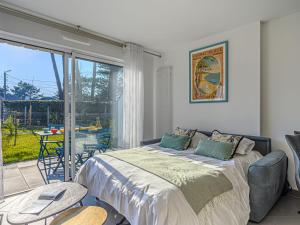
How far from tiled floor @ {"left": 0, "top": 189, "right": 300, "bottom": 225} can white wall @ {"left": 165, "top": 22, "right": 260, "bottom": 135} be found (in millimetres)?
954

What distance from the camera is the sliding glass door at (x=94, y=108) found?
3311 millimetres

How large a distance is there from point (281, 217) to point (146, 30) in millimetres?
3142

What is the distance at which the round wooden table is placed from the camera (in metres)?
1.48

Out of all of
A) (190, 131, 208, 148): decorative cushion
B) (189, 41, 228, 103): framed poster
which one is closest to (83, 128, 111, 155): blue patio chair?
(190, 131, 208, 148): decorative cushion

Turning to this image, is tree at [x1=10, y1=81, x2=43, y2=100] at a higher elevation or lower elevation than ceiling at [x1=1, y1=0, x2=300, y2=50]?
lower

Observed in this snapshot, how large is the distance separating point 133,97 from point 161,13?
167cm

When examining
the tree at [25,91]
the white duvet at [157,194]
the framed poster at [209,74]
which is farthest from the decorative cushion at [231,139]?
the tree at [25,91]

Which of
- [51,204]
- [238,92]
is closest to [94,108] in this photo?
[51,204]

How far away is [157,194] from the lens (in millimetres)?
1496

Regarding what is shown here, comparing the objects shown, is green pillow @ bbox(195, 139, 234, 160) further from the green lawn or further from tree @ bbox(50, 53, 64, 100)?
the green lawn

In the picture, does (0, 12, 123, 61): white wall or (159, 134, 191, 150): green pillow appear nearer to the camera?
(0, 12, 123, 61): white wall

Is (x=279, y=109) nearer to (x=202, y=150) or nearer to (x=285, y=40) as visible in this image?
(x=285, y=40)

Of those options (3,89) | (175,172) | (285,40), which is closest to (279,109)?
(285,40)

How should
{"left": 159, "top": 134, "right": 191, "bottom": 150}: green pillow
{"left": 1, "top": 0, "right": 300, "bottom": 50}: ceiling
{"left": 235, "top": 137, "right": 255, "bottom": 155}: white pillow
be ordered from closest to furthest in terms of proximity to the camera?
{"left": 1, "top": 0, "right": 300, "bottom": 50}: ceiling → {"left": 235, "top": 137, "right": 255, "bottom": 155}: white pillow → {"left": 159, "top": 134, "right": 191, "bottom": 150}: green pillow
